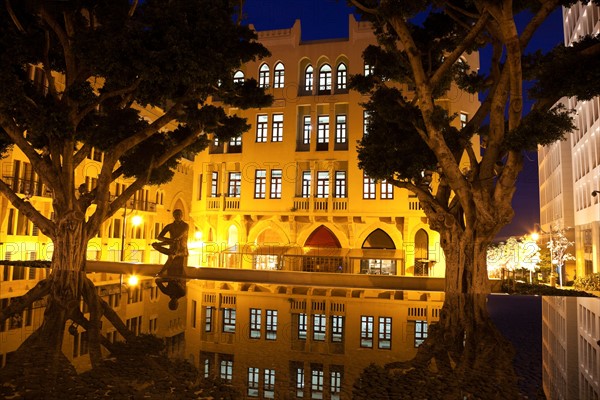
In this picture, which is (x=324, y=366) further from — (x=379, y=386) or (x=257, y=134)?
(x=257, y=134)

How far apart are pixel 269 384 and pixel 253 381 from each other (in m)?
0.15

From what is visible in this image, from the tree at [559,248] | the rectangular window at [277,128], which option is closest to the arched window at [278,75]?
the rectangular window at [277,128]

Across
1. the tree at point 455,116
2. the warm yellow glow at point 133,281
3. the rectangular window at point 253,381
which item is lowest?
the rectangular window at point 253,381

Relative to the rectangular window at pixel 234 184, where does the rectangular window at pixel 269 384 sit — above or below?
below

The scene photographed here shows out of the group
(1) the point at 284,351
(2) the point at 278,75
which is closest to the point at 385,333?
(1) the point at 284,351

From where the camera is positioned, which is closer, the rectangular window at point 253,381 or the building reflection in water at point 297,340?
the rectangular window at point 253,381

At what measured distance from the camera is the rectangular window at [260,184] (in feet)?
95.7

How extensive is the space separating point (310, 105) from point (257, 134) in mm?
3882

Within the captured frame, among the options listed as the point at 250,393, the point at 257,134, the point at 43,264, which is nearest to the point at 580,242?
the point at 257,134

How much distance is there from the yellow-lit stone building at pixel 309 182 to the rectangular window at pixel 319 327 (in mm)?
18665

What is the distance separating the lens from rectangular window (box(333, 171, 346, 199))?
28219mm

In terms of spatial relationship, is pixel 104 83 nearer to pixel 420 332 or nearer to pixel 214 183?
pixel 420 332

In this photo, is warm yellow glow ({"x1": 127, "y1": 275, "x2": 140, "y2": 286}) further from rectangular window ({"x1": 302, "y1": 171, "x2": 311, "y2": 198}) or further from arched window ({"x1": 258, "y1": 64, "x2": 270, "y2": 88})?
arched window ({"x1": 258, "y1": 64, "x2": 270, "y2": 88})

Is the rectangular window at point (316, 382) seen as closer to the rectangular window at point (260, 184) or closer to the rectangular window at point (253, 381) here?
the rectangular window at point (253, 381)
